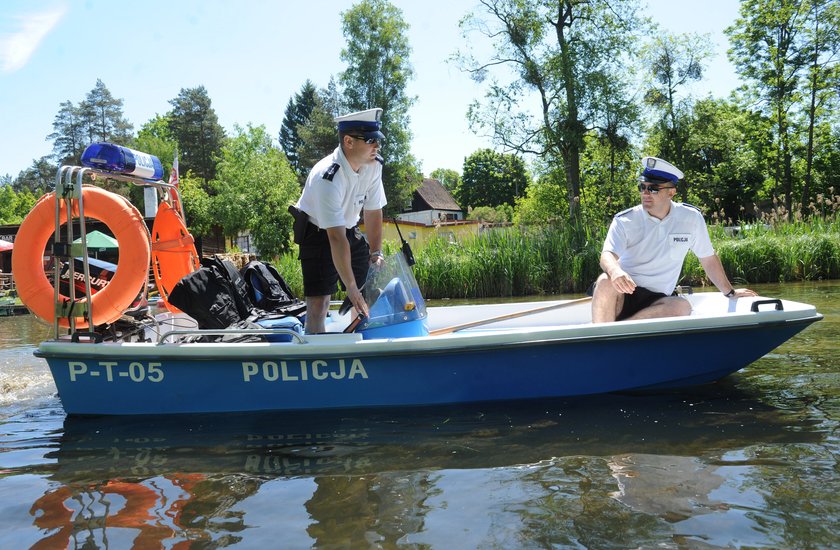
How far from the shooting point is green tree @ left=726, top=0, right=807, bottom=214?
87.5 feet

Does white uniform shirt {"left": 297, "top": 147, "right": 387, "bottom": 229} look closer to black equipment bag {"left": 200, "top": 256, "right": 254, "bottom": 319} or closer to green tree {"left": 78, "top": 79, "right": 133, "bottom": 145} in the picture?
black equipment bag {"left": 200, "top": 256, "right": 254, "bottom": 319}

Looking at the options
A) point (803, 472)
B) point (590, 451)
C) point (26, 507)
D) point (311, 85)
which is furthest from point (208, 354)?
point (311, 85)

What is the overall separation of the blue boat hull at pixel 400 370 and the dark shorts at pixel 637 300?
0.51 m

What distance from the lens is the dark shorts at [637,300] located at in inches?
183

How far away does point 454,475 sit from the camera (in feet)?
10.5

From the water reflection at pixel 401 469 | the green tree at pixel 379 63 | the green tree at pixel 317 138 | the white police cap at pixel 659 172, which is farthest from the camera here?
the green tree at pixel 317 138

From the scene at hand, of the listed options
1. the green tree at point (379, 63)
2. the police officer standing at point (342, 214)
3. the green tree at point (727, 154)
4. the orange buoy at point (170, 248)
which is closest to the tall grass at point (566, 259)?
the orange buoy at point (170, 248)

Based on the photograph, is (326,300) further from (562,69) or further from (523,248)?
(562,69)

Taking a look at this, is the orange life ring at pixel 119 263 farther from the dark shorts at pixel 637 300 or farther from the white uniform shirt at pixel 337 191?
the dark shorts at pixel 637 300

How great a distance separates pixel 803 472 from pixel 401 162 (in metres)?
38.2

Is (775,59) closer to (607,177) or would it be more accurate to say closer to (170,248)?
(607,177)

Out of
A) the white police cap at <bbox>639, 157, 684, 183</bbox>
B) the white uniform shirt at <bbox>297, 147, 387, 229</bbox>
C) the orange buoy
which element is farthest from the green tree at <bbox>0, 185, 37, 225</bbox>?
the white police cap at <bbox>639, 157, 684, 183</bbox>

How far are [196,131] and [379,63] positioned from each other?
25922 mm

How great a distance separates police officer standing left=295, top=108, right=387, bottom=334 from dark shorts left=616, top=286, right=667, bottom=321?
1691 mm
